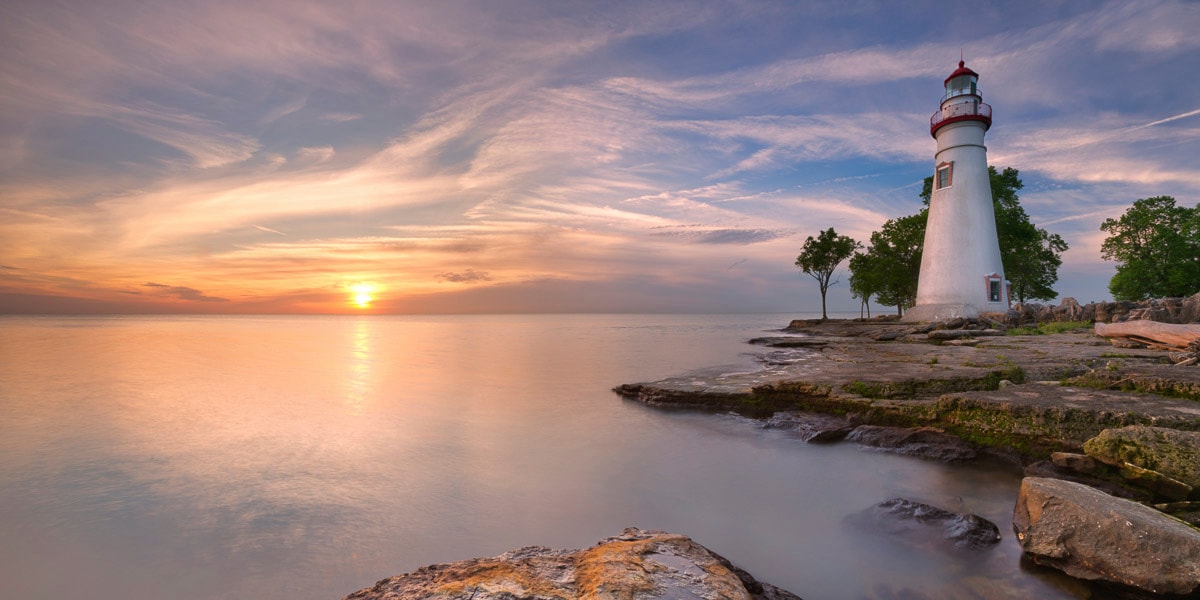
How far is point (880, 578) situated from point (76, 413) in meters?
19.3

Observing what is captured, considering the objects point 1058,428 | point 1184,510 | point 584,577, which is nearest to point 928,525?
point 1184,510

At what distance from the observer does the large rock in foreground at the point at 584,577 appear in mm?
2619

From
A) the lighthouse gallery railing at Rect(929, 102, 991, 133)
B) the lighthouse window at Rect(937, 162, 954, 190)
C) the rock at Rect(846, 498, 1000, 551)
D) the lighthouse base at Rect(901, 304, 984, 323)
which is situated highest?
the lighthouse gallery railing at Rect(929, 102, 991, 133)

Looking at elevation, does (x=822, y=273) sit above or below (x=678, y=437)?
above

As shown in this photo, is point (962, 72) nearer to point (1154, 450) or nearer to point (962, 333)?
point (962, 333)

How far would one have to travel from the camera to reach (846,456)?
27.5 ft

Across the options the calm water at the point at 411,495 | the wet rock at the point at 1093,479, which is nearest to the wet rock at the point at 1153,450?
the wet rock at the point at 1093,479

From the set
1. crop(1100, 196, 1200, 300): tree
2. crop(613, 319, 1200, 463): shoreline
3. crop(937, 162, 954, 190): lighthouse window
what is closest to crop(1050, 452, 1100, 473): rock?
crop(613, 319, 1200, 463): shoreline

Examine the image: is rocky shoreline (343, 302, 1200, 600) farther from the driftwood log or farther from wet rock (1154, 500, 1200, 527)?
the driftwood log

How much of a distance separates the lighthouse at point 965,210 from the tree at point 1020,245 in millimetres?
6358

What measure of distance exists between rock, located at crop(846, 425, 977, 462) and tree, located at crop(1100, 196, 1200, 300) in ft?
145

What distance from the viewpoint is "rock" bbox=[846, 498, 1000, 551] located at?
204 inches

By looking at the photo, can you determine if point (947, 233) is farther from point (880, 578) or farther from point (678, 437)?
point (880, 578)

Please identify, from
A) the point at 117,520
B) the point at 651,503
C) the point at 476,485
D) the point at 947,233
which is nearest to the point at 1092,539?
the point at 651,503
